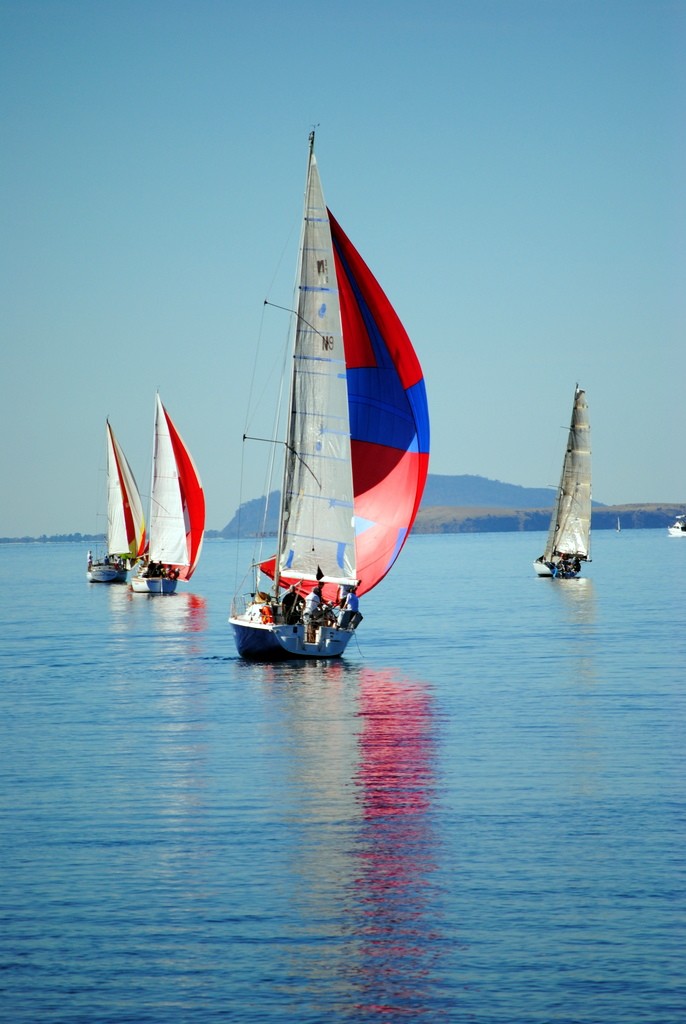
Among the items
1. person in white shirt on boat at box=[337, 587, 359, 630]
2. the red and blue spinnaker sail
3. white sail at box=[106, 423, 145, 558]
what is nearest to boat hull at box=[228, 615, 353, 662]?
person in white shirt on boat at box=[337, 587, 359, 630]

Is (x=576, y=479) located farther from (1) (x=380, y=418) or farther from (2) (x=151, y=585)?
(1) (x=380, y=418)

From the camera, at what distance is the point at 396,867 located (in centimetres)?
1496

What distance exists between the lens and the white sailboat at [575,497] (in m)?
83.6

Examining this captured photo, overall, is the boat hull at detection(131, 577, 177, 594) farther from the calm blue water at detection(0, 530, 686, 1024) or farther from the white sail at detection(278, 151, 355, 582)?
the white sail at detection(278, 151, 355, 582)

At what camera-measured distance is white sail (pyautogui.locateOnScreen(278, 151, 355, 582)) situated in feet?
113

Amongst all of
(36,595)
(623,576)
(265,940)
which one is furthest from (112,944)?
(623,576)

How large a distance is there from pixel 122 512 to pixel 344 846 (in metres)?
71.6

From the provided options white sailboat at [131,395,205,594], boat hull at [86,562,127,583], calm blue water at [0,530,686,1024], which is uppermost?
white sailboat at [131,395,205,594]

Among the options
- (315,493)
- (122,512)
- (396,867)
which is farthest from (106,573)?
(396,867)

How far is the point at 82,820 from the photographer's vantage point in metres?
17.5

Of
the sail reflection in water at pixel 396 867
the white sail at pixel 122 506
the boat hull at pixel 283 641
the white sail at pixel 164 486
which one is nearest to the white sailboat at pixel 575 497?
the white sail at pixel 164 486

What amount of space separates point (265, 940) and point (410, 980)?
1.63 meters

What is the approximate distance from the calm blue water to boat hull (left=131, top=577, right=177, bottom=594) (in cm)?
3855

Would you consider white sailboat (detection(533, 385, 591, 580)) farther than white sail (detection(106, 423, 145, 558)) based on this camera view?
No
